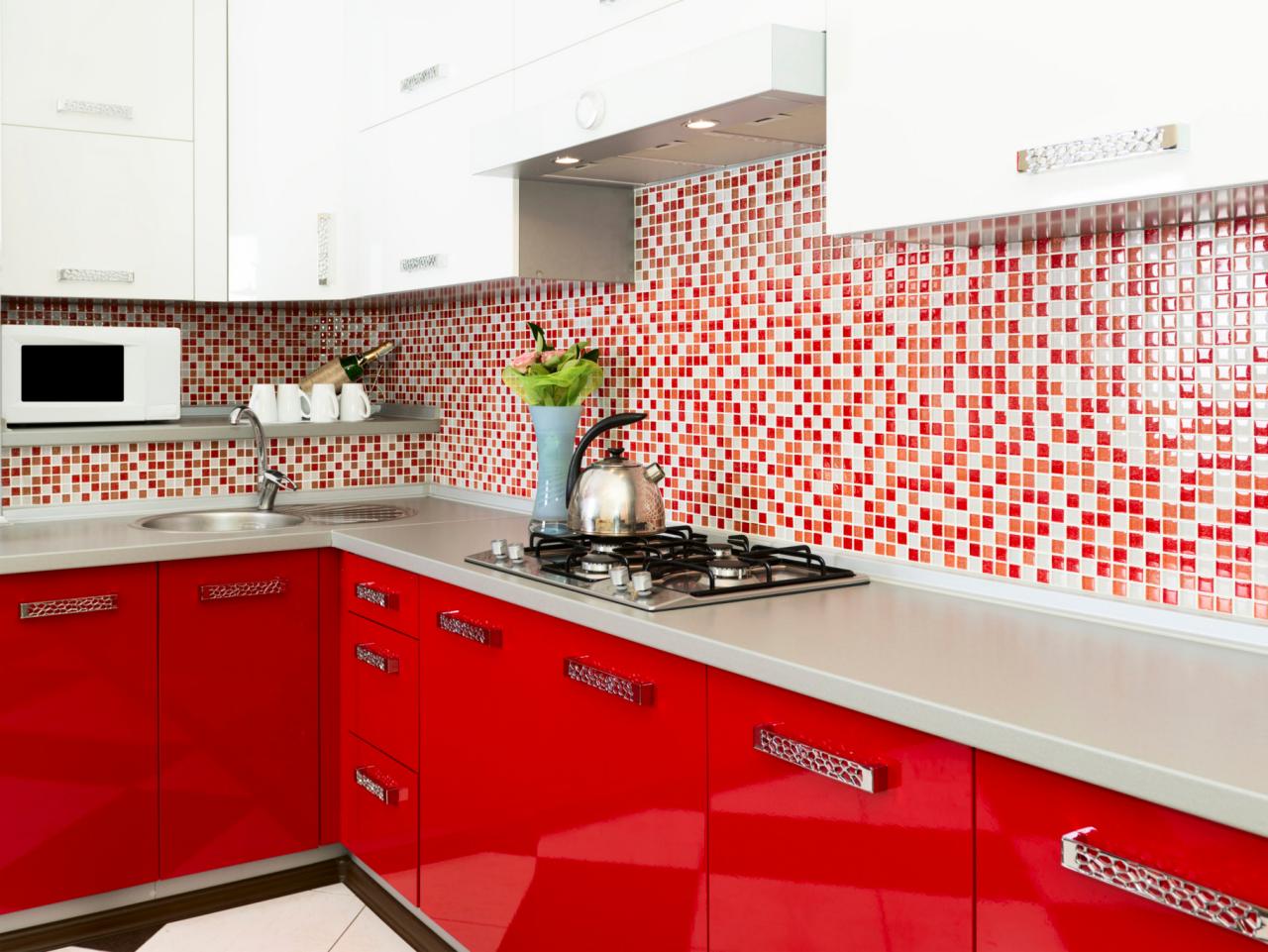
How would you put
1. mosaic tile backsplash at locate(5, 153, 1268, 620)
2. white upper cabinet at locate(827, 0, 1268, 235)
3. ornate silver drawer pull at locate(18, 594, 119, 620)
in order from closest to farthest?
1. white upper cabinet at locate(827, 0, 1268, 235)
2. mosaic tile backsplash at locate(5, 153, 1268, 620)
3. ornate silver drawer pull at locate(18, 594, 119, 620)

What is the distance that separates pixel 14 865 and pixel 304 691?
682 mm

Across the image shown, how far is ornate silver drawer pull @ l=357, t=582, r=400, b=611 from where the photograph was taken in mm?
2588

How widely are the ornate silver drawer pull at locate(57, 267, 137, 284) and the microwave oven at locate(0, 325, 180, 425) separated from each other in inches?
5.2

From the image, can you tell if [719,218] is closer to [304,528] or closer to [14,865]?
[304,528]

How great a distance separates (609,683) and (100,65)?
2.23 metres

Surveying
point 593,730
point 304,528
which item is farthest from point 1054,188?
point 304,528

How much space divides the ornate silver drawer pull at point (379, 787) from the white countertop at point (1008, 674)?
0.55 meters

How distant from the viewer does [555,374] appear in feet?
8.95

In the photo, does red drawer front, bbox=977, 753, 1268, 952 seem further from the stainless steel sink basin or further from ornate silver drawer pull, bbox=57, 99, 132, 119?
ornate silver drawer pull, bbox=57, 99, 132, 119

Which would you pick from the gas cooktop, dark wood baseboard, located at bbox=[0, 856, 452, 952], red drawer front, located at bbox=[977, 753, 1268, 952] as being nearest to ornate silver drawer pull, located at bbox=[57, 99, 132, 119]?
the gas cooktop

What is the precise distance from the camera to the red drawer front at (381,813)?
2566mm

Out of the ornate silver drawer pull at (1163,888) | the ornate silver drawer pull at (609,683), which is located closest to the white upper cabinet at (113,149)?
the ornate silver drawer pull at (609,683)

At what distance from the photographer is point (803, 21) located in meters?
1.80

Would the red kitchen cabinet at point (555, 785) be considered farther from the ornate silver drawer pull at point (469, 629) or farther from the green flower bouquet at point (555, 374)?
the green flower bouquet at point (555, 374)
